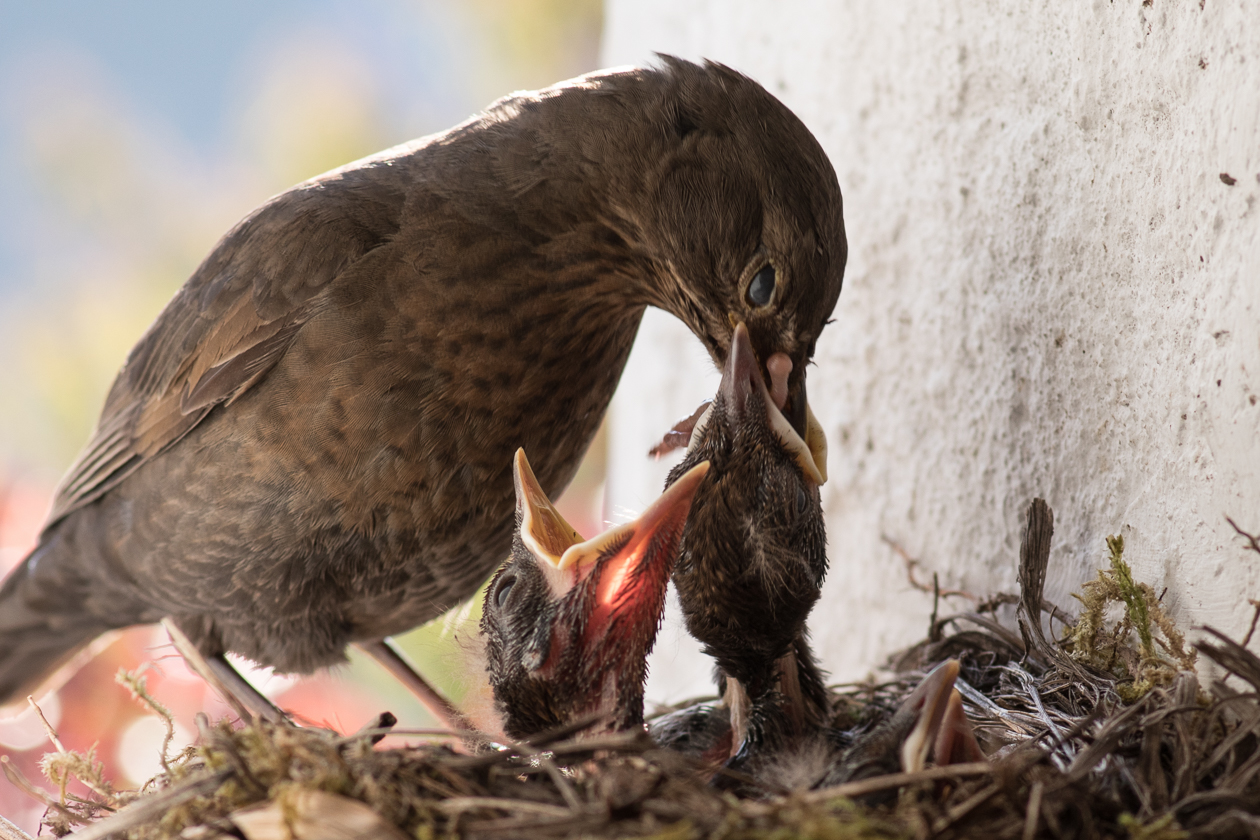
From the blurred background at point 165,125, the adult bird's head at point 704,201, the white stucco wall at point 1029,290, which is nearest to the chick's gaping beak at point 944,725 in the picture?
the white stucco wall at point 1029,290

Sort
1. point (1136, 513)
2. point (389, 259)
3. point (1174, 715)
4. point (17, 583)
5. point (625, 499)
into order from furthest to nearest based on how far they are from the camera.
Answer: point (625, 499)
point (17, 583)
point (389, 259)
point (1136, 513)
point (1174, 715)

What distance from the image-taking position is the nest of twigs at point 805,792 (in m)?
→ 1.11

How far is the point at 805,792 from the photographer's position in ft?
3.92

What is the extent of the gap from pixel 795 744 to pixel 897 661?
21.2 inches

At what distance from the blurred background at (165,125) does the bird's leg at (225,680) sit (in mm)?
1827

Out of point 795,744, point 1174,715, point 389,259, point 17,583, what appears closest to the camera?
point 1174,715

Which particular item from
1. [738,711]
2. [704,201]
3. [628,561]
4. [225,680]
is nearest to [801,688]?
[738,711]

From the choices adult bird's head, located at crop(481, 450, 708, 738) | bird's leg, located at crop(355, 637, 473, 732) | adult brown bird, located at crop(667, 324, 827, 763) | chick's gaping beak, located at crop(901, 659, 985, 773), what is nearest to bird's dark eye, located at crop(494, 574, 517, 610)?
adult bird's head, located at crop(481, 450, 708, 738)

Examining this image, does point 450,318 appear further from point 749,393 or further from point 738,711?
point 738,711

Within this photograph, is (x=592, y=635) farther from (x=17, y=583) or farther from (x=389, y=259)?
(x=17, y=583)

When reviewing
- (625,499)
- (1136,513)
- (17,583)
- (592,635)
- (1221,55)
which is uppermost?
(1221,55)

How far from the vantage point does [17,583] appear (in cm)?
279

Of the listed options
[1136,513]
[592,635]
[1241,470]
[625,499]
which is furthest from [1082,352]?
[625,499]

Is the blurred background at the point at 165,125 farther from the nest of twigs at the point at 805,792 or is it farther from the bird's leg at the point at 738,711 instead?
the nest of twigs at the point at 805,792
